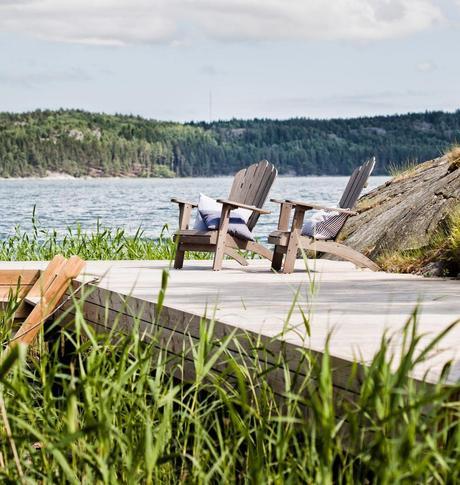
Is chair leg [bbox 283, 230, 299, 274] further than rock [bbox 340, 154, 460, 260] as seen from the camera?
No

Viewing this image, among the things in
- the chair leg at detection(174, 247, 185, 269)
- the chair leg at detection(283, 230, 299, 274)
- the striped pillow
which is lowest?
the chair leg at detection(174, 247, 185, 269)

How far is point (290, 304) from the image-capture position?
5.19 meters

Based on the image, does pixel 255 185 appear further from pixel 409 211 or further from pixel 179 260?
pixel 409 211

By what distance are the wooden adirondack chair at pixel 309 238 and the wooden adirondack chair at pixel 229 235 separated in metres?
0.19

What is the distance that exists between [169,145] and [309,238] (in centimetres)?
7238

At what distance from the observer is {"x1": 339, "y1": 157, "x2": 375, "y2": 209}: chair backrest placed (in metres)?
7.99

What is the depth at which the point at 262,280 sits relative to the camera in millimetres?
6863

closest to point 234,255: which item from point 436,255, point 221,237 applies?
point 221,237

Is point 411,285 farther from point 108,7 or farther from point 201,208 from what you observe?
point 108,7

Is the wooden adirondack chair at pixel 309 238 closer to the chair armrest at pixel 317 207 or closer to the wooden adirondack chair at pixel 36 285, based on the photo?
the chair armrest at pixel 317 207

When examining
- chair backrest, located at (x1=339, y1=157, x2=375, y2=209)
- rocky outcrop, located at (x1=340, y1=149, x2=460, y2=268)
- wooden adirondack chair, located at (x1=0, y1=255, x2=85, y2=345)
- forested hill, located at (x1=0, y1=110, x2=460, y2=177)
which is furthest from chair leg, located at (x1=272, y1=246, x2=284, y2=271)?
forested hill, located at (x1=0, y1=110, x2=460, y2=177)

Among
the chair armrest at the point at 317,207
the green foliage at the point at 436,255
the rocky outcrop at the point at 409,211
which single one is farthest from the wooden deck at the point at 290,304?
the rocky outcrop at the point at 409,211

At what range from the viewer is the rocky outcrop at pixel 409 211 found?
335 inches

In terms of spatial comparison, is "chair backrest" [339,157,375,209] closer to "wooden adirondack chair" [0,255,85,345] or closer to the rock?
the rock
